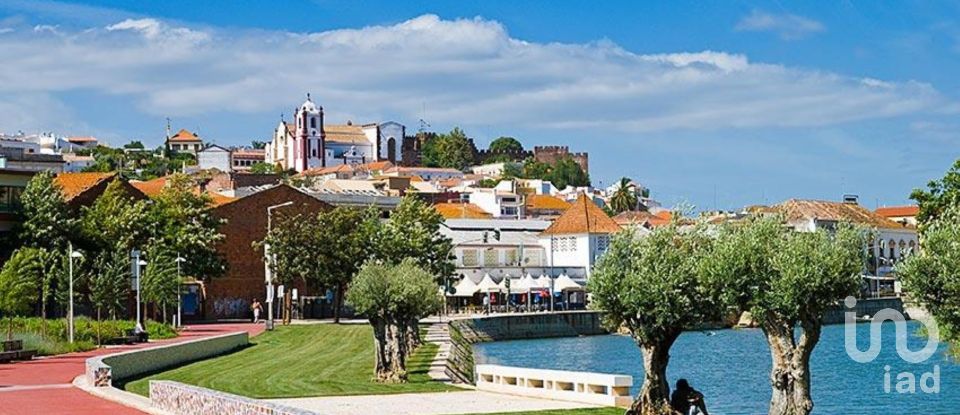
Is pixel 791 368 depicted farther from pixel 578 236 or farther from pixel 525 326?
pixel 578 236

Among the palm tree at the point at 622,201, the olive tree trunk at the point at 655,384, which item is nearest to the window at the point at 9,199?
the olive tree trunk at the point at 655,384

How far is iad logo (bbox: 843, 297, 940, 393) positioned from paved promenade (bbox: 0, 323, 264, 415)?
1687 centimetres

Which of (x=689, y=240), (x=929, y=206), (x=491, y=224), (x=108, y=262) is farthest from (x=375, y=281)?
(x=491, y=224)

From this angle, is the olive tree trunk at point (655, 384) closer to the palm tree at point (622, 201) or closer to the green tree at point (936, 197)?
the green tree at point (936, 197)

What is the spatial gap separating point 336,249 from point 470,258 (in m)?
34.4

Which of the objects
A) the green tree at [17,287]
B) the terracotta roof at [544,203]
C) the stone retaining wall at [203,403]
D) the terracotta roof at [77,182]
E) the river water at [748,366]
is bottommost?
the river water at [748,366]

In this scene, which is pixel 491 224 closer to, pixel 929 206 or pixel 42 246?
pixel 42 246

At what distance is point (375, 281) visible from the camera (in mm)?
42406

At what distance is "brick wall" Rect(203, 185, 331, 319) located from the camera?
93188 mm

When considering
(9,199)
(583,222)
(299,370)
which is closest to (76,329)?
(299,370)

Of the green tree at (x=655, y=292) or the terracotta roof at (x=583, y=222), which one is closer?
the green tree at (x=655, y=292)

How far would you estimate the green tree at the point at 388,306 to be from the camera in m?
41.7

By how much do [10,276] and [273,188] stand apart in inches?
1550

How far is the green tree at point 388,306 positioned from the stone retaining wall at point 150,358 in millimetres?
6732
